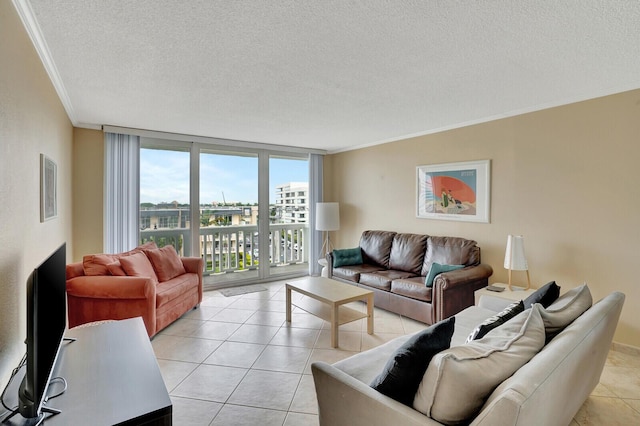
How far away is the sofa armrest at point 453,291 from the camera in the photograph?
3.38m

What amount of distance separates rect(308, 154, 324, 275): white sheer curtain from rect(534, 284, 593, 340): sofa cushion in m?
4.44

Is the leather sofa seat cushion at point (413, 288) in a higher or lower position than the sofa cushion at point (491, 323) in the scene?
lower

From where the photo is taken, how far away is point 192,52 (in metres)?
2.22

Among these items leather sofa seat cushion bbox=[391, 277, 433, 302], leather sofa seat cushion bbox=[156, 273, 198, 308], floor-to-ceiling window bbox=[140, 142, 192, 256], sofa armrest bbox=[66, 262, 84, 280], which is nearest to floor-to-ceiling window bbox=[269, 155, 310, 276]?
floor-to-ceiling window bbox=[140, 142, 192, 256]

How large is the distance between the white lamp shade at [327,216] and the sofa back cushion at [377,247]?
0.70 metres

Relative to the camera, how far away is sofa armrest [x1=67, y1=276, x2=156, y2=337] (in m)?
3.01

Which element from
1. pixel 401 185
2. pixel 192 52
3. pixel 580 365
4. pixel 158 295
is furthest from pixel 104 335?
pixel 401 185

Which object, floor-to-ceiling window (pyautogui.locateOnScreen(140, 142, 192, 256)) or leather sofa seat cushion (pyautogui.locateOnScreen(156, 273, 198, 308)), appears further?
floor-to-ceiling window (pyautogui.locateOnScreen(140, 142, 192, 256))

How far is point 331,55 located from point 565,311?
6.83ft

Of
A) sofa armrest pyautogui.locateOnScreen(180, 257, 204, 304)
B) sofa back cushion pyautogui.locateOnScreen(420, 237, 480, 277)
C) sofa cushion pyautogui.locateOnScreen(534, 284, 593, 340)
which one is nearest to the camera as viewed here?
sofa cushion pyautogui.locateOnScreen(534, 284, 593, 340)

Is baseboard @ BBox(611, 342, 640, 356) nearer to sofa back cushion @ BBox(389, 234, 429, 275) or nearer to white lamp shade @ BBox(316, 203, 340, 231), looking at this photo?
sofa back cushion @ BBox(389, 234, 429, 275)

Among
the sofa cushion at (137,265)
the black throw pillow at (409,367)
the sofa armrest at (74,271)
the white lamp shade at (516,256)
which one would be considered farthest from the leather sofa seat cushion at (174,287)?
the white lamp shade at (516,256)

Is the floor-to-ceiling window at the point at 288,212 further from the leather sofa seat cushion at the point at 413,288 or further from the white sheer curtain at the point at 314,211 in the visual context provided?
the leather sofa seat cushion at the point at 413,288

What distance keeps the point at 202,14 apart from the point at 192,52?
483 mm
